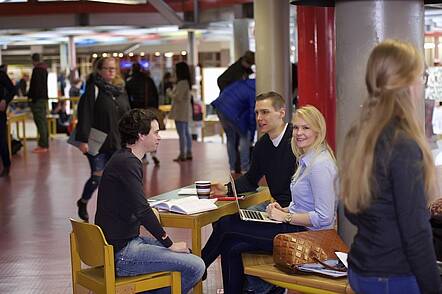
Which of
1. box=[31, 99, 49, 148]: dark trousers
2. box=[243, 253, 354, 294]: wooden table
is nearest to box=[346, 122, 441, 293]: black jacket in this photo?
box=[243, 253, 354, 294]: wooden table

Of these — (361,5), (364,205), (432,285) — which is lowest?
(432,285)

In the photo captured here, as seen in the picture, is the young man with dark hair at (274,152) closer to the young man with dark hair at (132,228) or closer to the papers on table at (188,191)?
the papers on table at (188,191)

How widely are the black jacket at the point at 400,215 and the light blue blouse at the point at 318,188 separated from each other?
1.52m

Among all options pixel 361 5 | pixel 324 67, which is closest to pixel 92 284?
pixel 361 5

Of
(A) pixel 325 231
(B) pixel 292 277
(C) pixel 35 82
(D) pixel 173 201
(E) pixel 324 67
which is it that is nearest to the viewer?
(B) pixel 292 277

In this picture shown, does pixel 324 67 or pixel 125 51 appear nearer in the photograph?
pixel 324 67

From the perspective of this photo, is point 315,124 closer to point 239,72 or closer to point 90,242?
point 90,242

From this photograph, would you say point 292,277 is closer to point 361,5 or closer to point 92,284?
point 92,284

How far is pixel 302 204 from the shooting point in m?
4.48

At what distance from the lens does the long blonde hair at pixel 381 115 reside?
262 cm

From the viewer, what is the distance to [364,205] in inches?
107

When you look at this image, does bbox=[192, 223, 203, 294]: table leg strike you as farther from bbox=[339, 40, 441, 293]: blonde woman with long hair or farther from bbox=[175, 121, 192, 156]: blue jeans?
bbox=[175, 121, 192, 156]: blue jeans

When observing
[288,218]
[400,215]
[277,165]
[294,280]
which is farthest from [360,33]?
[400,215]

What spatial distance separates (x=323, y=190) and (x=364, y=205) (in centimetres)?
160
